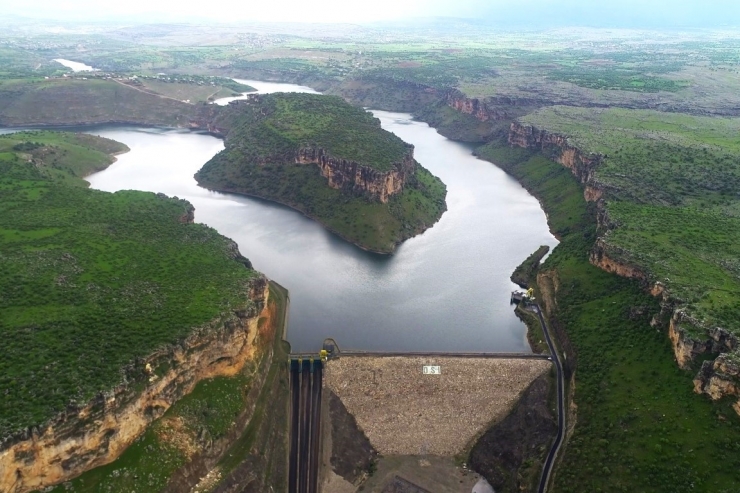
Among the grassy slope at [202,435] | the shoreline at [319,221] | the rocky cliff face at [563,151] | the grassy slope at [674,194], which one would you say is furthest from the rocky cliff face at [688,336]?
the grassy slope at [202,435]

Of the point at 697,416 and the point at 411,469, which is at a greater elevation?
the point at 697,416

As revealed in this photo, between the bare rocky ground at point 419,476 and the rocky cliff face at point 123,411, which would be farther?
the bare rocky ground at point 419,476

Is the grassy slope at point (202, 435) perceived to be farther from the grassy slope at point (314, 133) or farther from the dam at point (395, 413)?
the grassy slope at point (314, 133)

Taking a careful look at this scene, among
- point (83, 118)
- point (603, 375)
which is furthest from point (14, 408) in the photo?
point (83, 118)

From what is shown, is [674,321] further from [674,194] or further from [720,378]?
[674,194]

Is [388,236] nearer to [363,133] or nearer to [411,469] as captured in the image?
[363,133]

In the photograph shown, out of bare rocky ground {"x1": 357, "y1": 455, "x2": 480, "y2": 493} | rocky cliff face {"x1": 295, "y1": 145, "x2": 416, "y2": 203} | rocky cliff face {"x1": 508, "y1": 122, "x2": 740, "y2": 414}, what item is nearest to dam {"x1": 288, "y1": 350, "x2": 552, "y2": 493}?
bare rocky ground {"x1": 357, "y1": 455, "x2": 480, "y2": 493}
